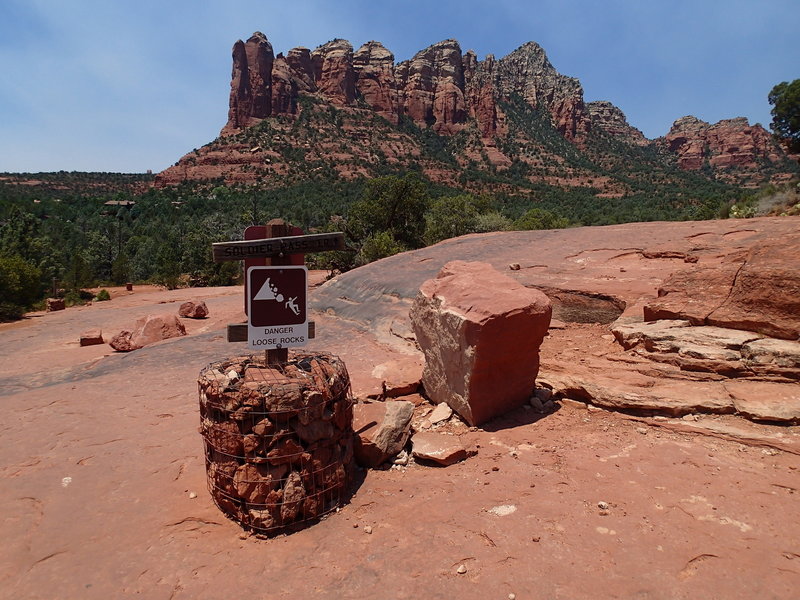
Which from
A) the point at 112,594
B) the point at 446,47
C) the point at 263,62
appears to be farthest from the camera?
the point at 446,47

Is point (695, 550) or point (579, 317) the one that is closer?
point (695, 550)

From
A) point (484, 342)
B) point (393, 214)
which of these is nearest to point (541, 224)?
point (393, 214)

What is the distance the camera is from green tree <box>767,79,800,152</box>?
1113 inches

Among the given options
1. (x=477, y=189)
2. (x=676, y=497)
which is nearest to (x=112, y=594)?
(x=676, y=497)

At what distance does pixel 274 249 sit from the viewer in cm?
457

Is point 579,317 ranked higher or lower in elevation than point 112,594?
higher

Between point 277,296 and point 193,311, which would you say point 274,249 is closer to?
point 277,296

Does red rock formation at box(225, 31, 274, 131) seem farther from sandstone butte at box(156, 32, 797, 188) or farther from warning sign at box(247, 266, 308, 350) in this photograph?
warning sign at box(247, 266, 308, 350)

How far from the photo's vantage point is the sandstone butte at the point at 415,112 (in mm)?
78875

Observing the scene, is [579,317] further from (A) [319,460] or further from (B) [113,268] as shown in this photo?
(B) [113,268]

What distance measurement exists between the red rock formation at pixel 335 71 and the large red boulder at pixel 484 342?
9937cm

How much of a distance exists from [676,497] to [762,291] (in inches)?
134

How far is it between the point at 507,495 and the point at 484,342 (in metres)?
1.59

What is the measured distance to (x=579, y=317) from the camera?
882 cm
